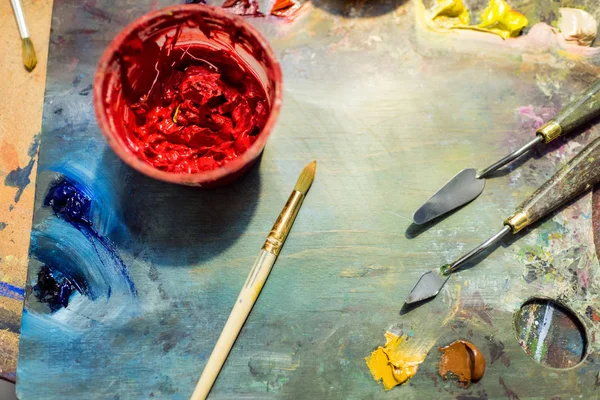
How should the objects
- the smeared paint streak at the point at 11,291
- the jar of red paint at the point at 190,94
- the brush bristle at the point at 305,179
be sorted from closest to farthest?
1. the jar of red paint at the point at 190,94
2. the brush bristle at the point at 305,179
3. the smeared paint streak at the point at 11,291

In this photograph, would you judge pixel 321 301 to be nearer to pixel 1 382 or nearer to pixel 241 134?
pixel 241 134

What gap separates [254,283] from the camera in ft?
3.45

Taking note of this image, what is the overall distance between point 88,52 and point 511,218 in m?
1.04

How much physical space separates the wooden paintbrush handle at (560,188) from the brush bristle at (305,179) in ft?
1.45

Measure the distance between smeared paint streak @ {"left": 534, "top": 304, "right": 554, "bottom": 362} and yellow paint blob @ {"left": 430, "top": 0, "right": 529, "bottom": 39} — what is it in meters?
0.65

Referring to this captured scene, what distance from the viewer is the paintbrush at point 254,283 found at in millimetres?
1031

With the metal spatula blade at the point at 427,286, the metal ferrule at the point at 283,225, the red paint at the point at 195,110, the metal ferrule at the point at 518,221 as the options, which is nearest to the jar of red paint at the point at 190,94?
the red paint at the point at 195,110

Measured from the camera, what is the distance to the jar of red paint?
0.98 meters

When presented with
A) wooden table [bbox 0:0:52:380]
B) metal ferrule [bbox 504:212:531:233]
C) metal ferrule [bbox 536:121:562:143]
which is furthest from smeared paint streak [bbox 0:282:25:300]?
metal ferrule [bbox 536:121:562:143]

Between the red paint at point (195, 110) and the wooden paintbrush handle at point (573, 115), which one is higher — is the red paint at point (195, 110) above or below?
below

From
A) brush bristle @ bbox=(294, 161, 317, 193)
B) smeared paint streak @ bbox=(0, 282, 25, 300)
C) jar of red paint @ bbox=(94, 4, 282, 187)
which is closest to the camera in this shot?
jar of red paint @ bbox=(94, 4, 282, 187)

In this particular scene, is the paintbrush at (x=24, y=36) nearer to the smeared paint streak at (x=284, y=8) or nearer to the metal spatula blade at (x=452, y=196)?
the smeared paint streak at (x=284, y=8)

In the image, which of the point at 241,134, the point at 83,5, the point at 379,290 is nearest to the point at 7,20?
the point at 83,5

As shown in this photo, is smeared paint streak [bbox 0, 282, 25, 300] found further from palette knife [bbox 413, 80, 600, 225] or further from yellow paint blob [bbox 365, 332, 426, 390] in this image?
palette knife [bbox 413, 80, 600, 225]
